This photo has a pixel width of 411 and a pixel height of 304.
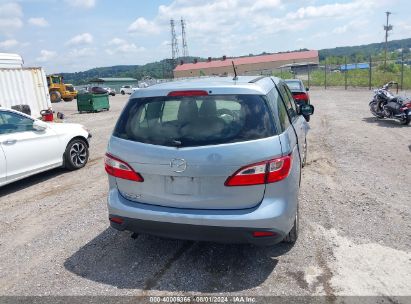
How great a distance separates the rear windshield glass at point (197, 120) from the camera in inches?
125

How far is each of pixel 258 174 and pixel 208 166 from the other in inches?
17.0

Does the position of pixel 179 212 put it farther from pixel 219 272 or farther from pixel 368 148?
pixel 368 148

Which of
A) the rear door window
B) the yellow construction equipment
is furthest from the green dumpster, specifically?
the rear door window

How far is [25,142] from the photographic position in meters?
6.38

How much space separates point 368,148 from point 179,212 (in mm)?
6723

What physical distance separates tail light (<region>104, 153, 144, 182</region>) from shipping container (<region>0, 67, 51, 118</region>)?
13441mm

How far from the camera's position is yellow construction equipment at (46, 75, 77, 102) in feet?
124

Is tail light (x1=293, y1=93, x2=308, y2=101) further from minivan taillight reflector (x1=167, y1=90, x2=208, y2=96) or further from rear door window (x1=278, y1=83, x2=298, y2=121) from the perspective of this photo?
minivan taillight reflector (x1=167, y1=90, x2=208, y2=96)

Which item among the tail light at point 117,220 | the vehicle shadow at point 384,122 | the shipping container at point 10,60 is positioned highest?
the shipping container at point 10,60

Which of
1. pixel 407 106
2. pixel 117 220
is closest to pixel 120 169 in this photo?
pixel 117 220

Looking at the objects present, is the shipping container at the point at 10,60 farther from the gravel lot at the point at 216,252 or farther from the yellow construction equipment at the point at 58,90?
the yellow construction equipment at the point at 58,90

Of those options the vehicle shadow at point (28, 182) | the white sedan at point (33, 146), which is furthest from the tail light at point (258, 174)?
the vehicle shadow at point (28, 182)

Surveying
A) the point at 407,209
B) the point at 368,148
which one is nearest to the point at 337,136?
the point at 368,148

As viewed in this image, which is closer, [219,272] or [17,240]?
[219,272]
